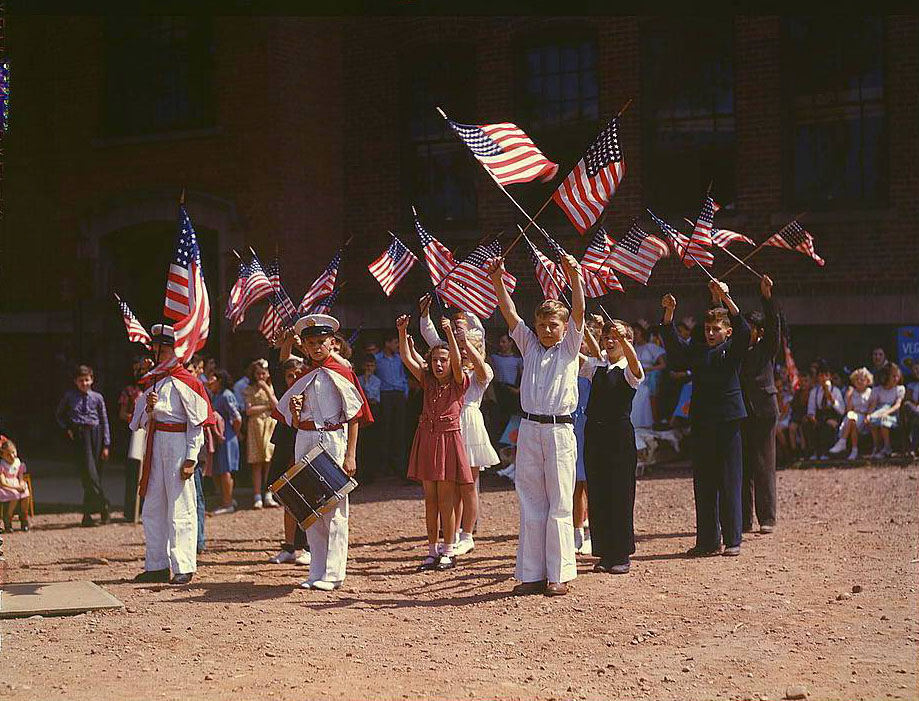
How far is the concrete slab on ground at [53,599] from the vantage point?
329 inches

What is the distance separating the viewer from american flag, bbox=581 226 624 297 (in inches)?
459

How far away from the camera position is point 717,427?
10320 mm

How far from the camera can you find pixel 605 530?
31.6 ft

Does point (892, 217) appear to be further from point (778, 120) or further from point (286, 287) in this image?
point (286, 287)

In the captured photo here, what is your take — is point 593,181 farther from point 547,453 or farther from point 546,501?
point 546,501

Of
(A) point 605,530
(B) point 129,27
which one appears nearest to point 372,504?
(A) point 605,530

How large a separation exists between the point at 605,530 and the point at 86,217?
13.1 metres

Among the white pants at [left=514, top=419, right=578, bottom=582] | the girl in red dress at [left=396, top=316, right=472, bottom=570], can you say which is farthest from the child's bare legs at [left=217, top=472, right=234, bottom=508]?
the white pants at [left=514, top=419, right=578, bottom=582]

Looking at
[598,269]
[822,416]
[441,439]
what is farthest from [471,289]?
[822,416]

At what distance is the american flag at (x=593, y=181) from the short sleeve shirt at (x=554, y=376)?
63.5 inches

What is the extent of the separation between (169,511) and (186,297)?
1.64 meters

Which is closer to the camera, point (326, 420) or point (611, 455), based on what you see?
point (326, 420)

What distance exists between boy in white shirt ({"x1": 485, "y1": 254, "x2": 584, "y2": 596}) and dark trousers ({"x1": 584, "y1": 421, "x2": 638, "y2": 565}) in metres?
0.81

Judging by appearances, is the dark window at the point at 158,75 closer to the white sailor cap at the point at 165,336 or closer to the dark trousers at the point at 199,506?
the dark trousers at the point at 199,506
